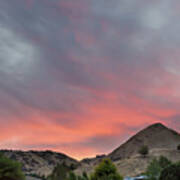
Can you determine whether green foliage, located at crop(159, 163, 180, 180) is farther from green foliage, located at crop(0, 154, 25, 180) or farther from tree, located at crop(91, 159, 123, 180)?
green foliage, located at crop(0, 154, 25, 180)

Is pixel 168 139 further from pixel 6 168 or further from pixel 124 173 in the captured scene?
pixel 6 168

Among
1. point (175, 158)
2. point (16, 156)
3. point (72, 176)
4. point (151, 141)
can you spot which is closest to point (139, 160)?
point (175, 158)

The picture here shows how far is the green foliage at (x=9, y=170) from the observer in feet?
92.1

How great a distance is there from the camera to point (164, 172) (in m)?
23.3

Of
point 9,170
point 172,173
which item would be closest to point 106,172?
point 9,170

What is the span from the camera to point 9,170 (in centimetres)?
2875

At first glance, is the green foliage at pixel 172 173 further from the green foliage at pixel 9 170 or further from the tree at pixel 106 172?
the green foliage at pixel 9 170

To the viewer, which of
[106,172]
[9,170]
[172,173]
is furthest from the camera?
[106,172]

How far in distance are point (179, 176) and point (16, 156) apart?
606 ft

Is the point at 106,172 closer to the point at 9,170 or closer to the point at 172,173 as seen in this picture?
the point at 9,170

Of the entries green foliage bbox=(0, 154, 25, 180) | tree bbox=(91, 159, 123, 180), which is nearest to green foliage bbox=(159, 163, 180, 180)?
tree bbox=(91, 159, 123, 180)

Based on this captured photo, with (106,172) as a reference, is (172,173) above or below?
below

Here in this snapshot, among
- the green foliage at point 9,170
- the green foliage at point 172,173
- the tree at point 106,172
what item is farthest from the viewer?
the tree at point 106,172

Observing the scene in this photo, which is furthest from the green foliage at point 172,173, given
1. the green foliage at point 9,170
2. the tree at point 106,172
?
the green foliage at point 9,170
